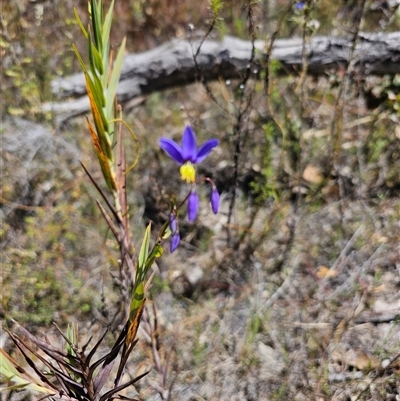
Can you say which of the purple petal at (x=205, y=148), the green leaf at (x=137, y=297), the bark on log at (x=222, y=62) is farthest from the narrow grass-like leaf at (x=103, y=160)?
the bark on log at (x=222, y=62)

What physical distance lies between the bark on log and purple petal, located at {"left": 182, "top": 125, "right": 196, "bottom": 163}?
2.78 ft

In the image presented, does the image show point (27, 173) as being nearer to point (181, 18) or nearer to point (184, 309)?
point (184, 309)

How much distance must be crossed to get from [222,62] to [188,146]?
127 cm

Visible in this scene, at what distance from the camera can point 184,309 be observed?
2008 millimetres

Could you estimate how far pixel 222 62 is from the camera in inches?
95.0

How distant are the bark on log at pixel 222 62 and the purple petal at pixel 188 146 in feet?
2.78

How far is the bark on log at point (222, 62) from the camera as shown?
2.19m

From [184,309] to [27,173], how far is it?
3.90ft

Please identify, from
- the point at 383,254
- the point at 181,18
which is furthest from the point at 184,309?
the point at 181,18

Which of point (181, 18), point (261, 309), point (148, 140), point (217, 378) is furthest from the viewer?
point (181, 18)

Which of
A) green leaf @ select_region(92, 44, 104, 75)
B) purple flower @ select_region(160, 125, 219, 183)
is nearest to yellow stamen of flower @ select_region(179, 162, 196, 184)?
purple flower @ select_region(160, 125, 219, 183)

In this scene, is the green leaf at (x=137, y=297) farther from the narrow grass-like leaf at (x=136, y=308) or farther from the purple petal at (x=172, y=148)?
the purple petal at (x=172, y=148)

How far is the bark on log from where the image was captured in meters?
2.19

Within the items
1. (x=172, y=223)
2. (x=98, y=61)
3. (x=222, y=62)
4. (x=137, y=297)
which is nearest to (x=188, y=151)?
(x=172, y=223)
